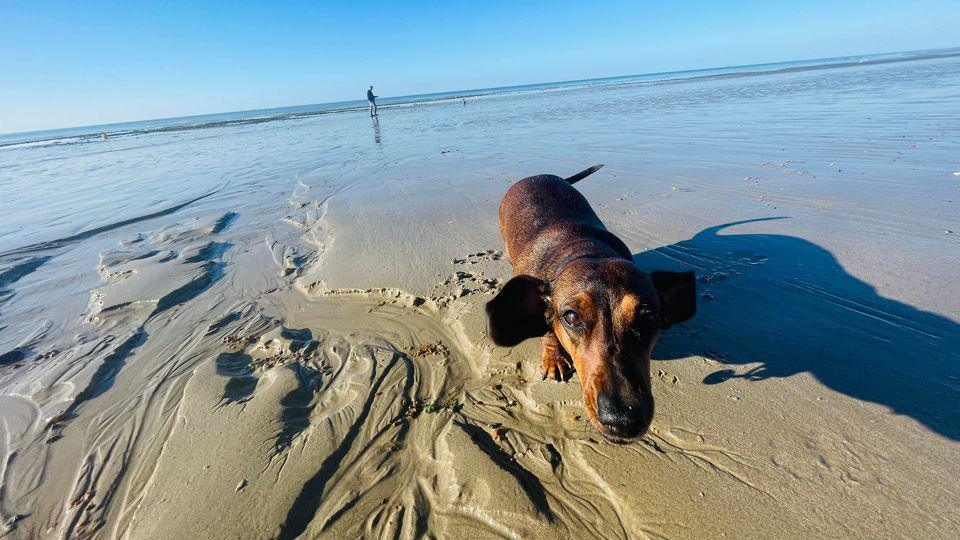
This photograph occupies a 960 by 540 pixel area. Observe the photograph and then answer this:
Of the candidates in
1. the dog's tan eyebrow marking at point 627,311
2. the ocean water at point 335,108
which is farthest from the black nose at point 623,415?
the ocean water at point 335,108

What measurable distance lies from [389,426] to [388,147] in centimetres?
1554

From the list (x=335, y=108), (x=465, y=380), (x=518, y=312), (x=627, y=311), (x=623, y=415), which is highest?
(x=335, y=108)

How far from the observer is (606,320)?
2441 mm

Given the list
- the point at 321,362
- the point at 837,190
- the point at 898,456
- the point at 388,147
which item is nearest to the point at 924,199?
the point at 837,190

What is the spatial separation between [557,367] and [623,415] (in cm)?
129

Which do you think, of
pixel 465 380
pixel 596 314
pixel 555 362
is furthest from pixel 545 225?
pixel 596 314

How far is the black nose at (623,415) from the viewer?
2035 millimetres

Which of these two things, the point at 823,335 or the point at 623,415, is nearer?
the point at 623,415

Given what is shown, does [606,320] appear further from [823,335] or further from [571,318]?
[823,335]

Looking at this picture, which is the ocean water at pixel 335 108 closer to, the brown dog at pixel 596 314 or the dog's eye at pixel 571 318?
the brown dog at pixel 596 314

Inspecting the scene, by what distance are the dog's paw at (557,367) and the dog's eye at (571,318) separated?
0.79 m

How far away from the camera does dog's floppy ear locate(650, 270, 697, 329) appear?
2.87 meters

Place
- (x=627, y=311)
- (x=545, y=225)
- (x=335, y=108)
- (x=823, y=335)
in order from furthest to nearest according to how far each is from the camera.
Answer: (x=335, y=108) < (x=545, y=225) < (x=823, y=335) < (x=627, y=311)

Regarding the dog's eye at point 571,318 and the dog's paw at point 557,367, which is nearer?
the dog's eye at point 571,318
